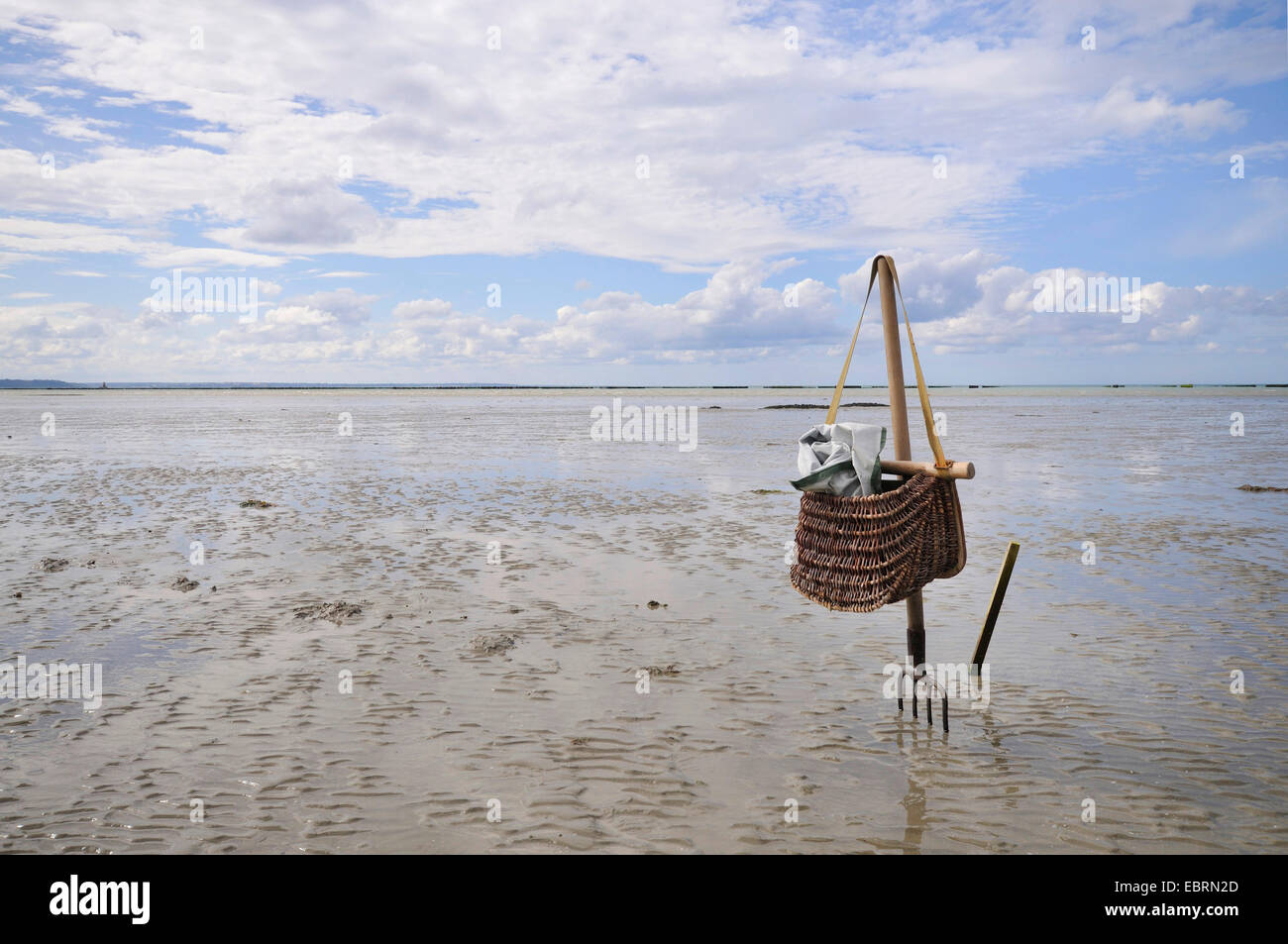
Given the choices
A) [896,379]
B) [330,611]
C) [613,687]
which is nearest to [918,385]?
[896,379]

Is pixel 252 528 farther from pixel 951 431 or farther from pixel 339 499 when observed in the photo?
pixel 951 431

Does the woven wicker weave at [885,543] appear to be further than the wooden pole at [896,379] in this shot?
No

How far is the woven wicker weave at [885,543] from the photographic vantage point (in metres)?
4.81

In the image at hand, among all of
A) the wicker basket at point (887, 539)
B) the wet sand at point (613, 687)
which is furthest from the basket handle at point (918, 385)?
the wet sand at point (613, 687)

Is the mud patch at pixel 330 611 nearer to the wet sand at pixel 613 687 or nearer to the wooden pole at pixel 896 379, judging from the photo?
the wet sand at pixel 613 687

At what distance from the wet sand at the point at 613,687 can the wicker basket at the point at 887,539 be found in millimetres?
1278

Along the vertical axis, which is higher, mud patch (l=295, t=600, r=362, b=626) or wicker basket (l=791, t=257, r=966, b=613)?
wicker basket (l=791, t=257, r=966, b=613)

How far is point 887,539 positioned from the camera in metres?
4.91

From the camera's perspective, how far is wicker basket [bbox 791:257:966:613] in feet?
15.8

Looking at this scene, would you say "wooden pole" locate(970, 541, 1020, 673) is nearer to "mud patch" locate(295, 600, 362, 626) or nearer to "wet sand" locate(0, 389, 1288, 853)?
"wet sand" locate(0, 389, 1288, 853)

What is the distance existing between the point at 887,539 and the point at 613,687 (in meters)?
3.03

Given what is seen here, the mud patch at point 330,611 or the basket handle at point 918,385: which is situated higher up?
the basket handle at point 918,385

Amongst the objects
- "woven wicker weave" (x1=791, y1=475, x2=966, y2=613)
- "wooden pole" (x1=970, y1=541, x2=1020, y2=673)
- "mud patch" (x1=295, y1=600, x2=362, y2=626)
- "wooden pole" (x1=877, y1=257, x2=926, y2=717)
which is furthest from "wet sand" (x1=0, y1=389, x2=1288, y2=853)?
"woven wicker weave" (x1=791, y1=475, x2=966, y2=613)
